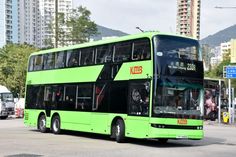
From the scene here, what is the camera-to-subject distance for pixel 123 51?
62.4 feet

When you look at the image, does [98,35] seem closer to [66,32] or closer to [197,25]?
[66,32]

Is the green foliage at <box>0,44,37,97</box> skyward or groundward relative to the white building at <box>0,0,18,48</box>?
groundward

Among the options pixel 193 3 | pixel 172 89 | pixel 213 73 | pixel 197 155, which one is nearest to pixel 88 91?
pixel 172 89

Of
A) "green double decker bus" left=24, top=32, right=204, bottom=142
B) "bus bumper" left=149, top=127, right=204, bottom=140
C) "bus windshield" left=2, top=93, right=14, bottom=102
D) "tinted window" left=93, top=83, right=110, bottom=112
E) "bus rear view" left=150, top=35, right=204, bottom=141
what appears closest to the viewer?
"bus bumper" left=149, top=127, right=204, bottom=140

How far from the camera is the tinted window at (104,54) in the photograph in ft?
65.3

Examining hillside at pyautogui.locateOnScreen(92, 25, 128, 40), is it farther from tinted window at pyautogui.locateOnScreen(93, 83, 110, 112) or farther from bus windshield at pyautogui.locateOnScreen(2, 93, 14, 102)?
tinted window at pyautogui.locateOnScreen(93, 83, 110, 112)

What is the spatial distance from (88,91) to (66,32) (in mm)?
31127

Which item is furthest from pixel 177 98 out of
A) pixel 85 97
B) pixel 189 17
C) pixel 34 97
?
pixel 189 17

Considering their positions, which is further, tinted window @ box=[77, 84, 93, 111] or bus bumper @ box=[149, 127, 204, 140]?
tinted window @ box=[77, 84, 93, 111]

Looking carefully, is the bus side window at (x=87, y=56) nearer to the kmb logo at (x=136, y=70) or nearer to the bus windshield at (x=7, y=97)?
the kmb logo at (x=136, y=70)

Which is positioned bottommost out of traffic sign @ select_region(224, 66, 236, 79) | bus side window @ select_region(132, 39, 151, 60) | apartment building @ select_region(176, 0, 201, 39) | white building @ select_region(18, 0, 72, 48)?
bus side window @ select_region(132, 39, 151, 60)

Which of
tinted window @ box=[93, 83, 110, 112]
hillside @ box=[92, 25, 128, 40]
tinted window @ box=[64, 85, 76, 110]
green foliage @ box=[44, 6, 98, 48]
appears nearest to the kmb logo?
tinted window @ box=[93, 83, 110, 112]

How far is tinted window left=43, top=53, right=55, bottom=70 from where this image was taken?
2467 cm

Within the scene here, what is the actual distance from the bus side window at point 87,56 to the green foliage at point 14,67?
50233 millimetres
